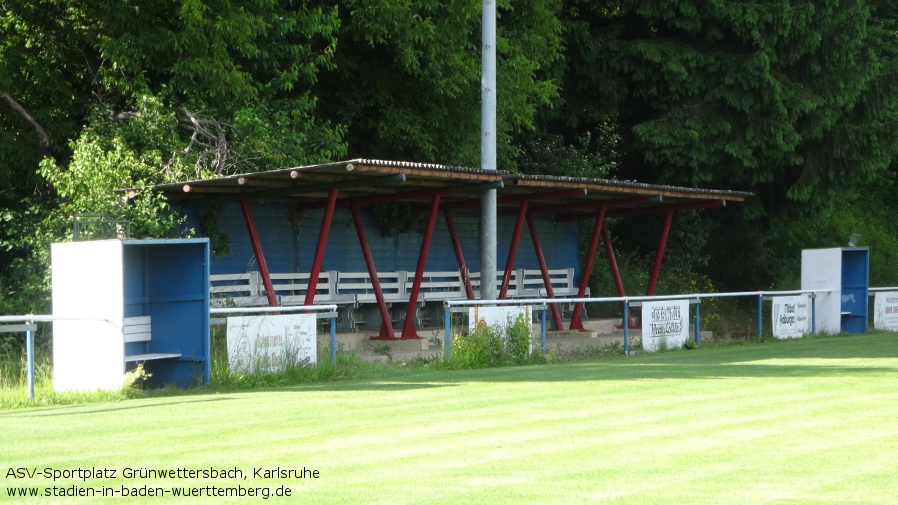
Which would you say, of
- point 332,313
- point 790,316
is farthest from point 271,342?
point 790,316

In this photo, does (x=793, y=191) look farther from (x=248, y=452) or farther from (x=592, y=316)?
(x=248, y=452)

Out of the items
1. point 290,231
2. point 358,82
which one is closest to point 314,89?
point 358,82

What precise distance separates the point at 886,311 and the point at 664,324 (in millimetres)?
8613

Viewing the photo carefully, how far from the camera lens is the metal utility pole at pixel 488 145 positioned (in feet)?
68.9

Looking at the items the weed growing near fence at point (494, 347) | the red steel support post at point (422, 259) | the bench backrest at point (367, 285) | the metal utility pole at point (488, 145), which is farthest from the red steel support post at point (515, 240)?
the weed growing near fence at point (494, 347)

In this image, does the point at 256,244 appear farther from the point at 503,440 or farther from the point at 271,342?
the point at 503,440

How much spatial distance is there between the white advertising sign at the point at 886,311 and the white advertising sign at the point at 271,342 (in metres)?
16.2

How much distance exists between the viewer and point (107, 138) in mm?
21078

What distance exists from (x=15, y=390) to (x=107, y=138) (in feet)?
27.8

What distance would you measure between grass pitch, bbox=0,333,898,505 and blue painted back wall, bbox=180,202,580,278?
745 cm

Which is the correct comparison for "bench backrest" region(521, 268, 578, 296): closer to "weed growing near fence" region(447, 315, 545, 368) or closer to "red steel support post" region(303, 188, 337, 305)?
"red steel support post" region(303, 188, 337, 305)

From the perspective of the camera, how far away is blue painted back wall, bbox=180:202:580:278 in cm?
2212

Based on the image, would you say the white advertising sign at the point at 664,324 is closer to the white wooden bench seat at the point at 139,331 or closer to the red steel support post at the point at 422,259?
the red steel support post at the point at 422,259

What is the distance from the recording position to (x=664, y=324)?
22031 millimetres
